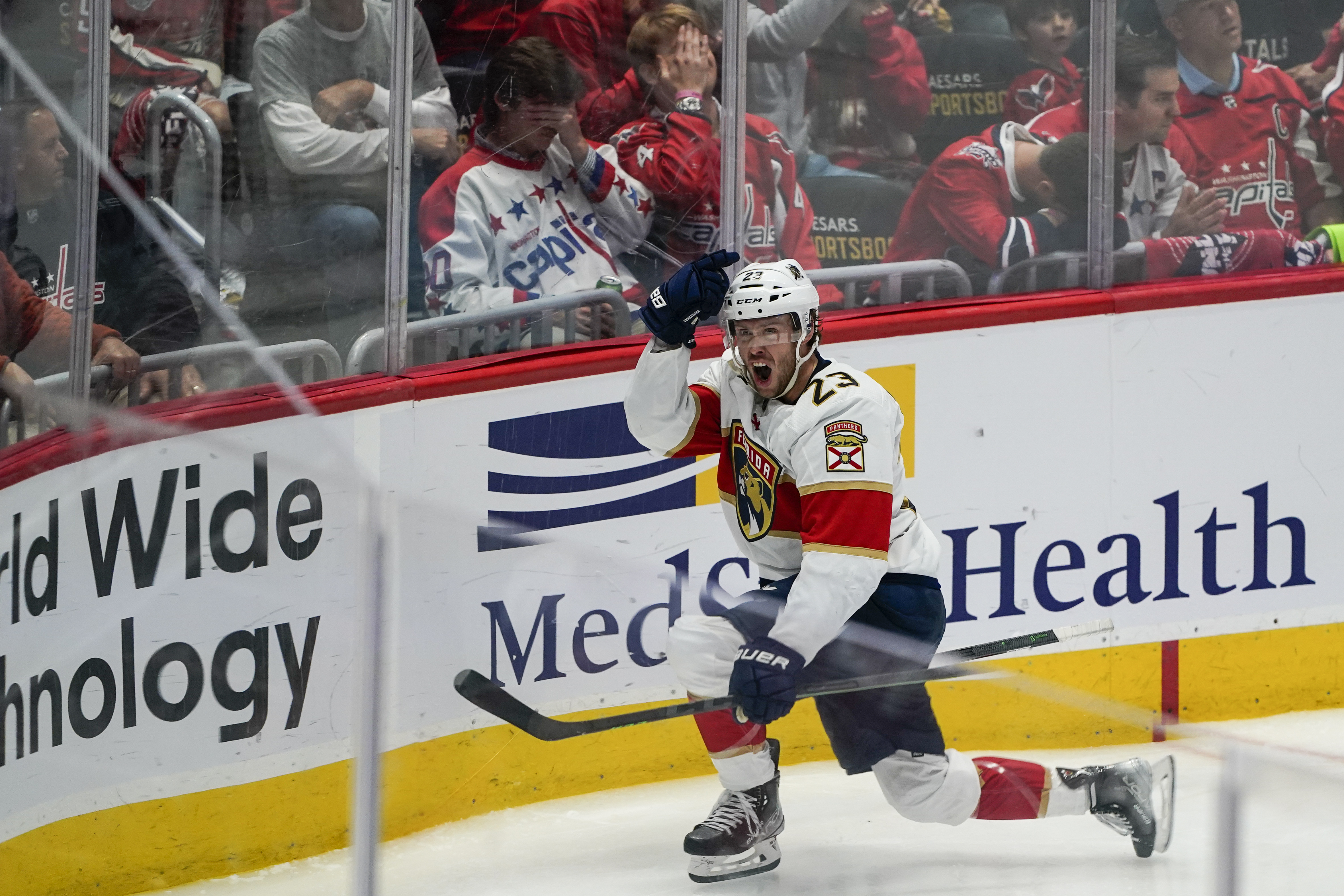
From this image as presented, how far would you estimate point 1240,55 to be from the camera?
12.4 ft

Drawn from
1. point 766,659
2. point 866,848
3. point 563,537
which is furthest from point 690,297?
point 866,848

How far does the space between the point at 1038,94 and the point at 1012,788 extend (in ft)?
5.98

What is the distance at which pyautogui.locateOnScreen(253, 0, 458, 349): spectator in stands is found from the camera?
292 cm

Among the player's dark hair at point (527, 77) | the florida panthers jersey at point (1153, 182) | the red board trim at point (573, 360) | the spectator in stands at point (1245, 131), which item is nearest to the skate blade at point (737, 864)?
the red board trim at point (573, 360)

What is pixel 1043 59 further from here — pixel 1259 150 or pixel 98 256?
pixel 98 256

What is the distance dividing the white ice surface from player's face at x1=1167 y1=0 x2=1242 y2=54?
1993 mm

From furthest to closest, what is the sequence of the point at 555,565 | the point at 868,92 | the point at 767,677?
the point at 868,92, the point at 767,677, the point at 555,565

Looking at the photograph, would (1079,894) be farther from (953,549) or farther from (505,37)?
(505,37)

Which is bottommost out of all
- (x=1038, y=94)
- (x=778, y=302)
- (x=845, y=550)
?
(x=845, y=550)

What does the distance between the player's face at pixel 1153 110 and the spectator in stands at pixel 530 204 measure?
3.91ft

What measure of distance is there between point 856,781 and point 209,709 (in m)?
1.11

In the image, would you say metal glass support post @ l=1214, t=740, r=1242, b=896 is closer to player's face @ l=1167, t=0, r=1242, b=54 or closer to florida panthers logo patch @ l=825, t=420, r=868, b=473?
florida panthers logo patch @ l=825, t=420, r=868, b=473

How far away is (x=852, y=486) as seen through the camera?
2402 millimetres

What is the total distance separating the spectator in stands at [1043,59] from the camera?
3.62 m
